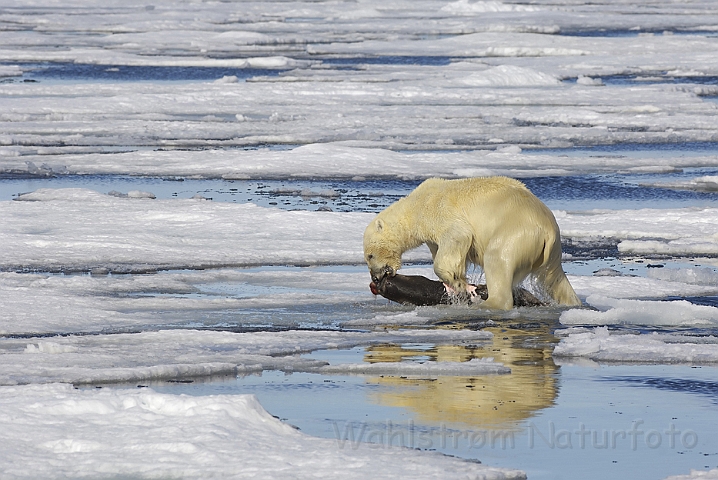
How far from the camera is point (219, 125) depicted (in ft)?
51.9

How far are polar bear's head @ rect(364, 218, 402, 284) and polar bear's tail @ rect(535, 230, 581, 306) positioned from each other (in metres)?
0.79

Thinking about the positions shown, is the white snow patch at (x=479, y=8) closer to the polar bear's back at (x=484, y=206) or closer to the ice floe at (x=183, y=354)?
the polar bear's back at (x=484, y=206)

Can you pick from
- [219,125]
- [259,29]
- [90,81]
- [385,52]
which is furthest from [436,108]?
[259,29]

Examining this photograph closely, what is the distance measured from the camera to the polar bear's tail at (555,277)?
6777mm

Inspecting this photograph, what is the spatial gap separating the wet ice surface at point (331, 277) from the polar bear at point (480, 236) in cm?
20


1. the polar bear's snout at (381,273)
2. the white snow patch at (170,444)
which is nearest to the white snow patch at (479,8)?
the polar bear's snout at (381,273)

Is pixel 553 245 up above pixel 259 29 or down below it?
below

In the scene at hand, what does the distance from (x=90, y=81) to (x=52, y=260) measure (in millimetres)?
13180

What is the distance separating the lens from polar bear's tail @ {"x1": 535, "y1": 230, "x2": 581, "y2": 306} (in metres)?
6.78

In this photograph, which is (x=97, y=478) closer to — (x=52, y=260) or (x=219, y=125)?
(x=52, y=260)

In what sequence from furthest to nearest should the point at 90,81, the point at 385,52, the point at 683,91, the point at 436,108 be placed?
the point at 385,52, the point at 90,81, the point at 683,91, the point at 436,108

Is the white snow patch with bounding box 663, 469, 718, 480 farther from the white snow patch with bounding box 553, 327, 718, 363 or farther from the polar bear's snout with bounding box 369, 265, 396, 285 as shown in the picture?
the polar bear's snout with bounding box 369, 265, 396, 285

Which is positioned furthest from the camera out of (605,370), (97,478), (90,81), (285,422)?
(90,81)

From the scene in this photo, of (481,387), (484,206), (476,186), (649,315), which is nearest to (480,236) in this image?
(484,206)
